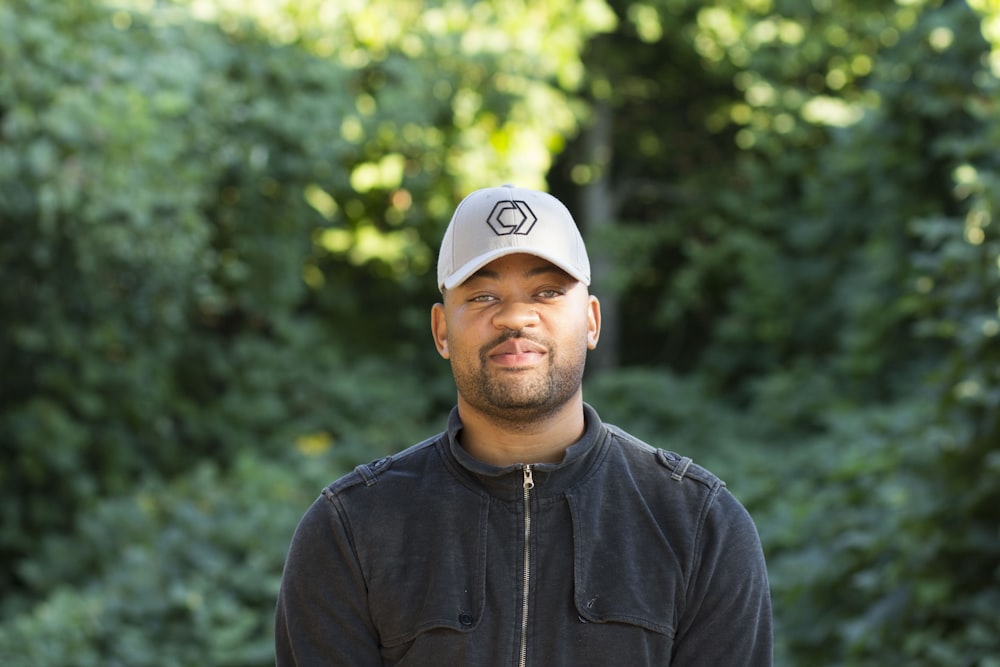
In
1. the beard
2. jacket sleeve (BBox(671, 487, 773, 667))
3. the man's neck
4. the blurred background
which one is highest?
the blurred background

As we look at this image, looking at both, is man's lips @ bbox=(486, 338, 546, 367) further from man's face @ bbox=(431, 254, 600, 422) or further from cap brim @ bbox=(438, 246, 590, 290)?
cap brim @ bbox=(438, 246, 590, 290)

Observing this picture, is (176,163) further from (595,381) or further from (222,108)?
(595,381)

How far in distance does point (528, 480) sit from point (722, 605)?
0.98 feet

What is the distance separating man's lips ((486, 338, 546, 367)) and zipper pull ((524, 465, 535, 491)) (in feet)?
0.46

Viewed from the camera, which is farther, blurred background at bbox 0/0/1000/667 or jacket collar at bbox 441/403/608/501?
blurred background at bbox 0/0/1000/667

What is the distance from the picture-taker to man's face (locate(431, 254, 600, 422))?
5.94 ft

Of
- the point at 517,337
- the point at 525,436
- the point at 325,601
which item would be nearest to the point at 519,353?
the point at 517,337

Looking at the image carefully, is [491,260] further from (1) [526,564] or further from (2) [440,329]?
(1) [526,564]

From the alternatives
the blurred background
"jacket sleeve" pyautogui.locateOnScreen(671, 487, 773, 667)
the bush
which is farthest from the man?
the bush

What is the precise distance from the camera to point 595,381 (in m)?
9.48

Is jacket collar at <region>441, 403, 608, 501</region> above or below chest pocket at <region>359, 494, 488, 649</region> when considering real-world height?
above

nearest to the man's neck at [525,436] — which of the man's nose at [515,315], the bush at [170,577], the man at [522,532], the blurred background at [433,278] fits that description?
the man at [522,532]

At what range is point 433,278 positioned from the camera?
30.5ft

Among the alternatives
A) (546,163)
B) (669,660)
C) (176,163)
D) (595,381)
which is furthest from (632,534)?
(595,381)
